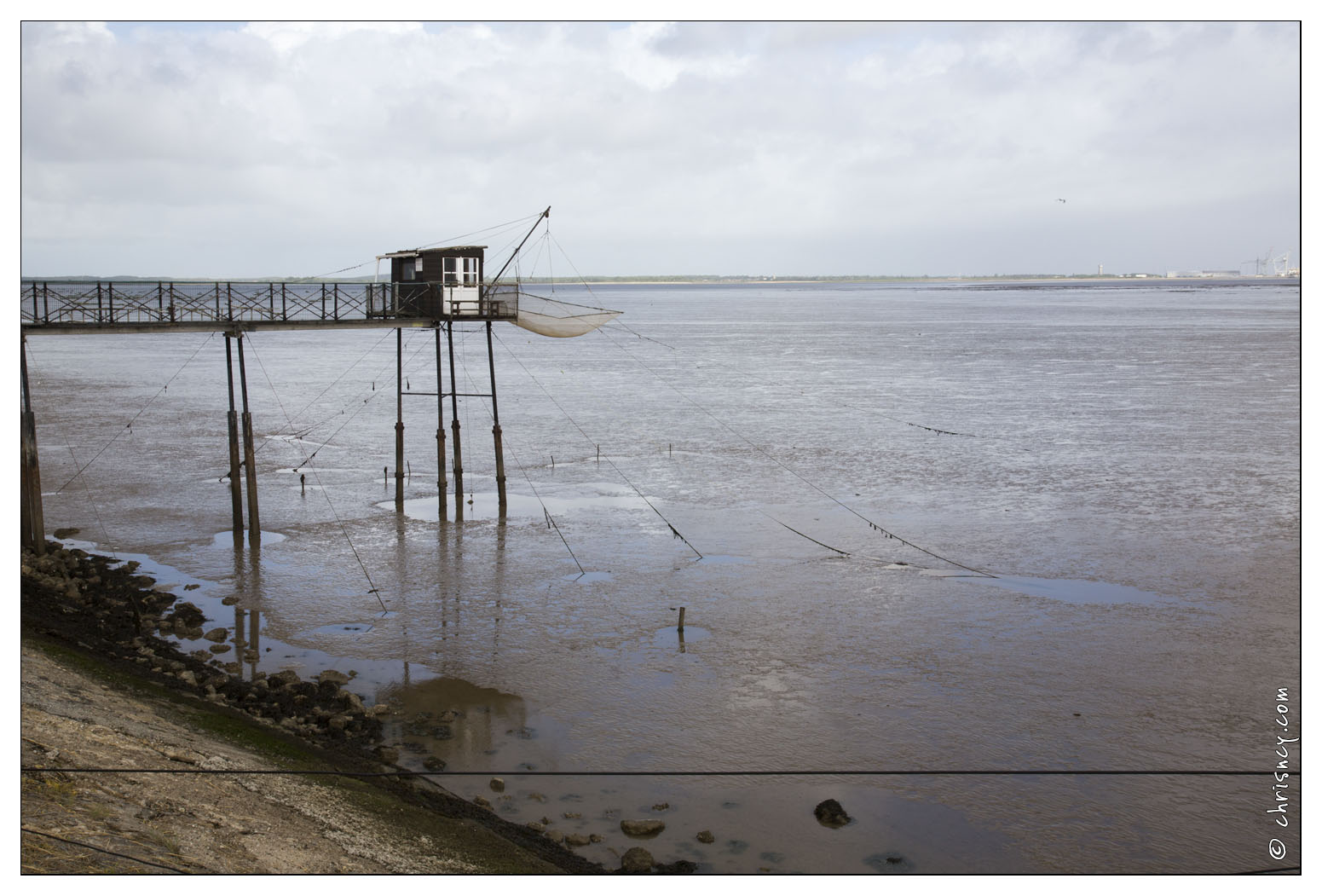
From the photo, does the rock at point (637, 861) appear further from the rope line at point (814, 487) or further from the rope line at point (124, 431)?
the rope line at point (124, 431)

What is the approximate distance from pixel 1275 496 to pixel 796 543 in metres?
16.7

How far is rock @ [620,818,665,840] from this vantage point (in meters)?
16.0

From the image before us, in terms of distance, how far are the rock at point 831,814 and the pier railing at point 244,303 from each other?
18220 millimetres

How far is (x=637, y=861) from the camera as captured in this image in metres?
15.0

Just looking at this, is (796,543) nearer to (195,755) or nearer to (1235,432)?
(195,755)

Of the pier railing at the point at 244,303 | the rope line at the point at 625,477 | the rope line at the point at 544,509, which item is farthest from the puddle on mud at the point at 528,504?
the pier railing at the point at 244,303

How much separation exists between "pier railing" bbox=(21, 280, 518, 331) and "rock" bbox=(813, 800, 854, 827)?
59.8ft

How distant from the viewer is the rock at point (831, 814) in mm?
16562

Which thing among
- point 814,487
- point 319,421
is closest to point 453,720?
point 814,487

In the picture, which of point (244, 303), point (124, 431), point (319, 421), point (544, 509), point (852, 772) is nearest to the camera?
point (852, 772)

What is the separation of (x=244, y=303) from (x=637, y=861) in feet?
72.2

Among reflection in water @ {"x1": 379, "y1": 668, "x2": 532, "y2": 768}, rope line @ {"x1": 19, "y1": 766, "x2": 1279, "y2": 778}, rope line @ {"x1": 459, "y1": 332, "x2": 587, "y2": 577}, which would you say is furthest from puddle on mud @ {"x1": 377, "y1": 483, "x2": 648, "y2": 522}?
rope line @ {"x1": 19, "y1": 766, "x2": 1279, "y2": 778}

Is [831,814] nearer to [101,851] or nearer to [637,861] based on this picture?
[637,861]

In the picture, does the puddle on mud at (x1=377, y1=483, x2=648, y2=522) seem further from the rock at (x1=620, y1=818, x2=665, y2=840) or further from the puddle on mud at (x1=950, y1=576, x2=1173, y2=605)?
the rock at (x1=620, y1=818, x2=665, y2=840)
